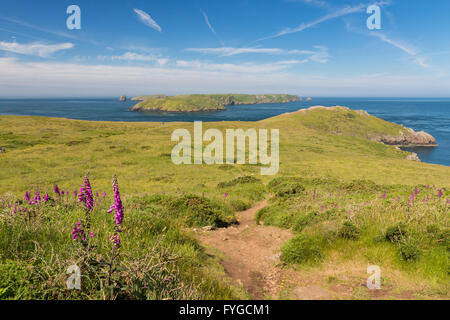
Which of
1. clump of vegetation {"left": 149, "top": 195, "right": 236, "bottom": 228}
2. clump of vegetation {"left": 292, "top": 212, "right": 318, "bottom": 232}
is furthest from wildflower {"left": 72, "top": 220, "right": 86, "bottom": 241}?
clump of vegetation {"left": 292, "top": 212, "right": 318, "bottom": 232}

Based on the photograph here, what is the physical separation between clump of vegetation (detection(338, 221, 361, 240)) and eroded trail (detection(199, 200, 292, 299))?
204cm

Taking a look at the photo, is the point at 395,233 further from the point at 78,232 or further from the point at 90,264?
the point at 78,232

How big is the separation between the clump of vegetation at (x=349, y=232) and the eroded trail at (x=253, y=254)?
80.4 inches

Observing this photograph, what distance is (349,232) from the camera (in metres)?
7.16

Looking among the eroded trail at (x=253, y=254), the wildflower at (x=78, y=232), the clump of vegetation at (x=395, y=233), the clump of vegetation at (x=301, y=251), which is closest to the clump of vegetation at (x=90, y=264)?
the wildflower at (x=78, y=232)

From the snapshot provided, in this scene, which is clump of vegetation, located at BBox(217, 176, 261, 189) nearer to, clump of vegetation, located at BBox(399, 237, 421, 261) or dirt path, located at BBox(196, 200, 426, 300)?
dirt path, located at BBox(196, 200, 426, 300)

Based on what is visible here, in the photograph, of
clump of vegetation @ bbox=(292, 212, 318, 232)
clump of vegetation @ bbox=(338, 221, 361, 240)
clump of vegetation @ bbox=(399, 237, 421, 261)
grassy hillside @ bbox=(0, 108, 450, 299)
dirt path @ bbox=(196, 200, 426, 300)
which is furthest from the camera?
clump of vegetation @ bbox=(292, 212, 318, 232)

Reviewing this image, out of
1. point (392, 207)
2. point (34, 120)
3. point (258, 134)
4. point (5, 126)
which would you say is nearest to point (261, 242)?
point (392, 207)

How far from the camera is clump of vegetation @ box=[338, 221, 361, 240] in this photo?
712 cm

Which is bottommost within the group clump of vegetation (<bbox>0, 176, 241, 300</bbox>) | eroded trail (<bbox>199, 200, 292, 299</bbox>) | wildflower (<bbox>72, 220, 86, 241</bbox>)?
eroded trail (<bbox>199, 200, 292, 299</bbox>)

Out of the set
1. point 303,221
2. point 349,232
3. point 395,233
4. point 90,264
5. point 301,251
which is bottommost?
point 303,221

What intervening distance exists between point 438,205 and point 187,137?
61.2 meters

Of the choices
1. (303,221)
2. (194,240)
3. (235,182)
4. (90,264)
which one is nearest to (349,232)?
(303,221)

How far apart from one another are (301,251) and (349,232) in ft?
5.11
